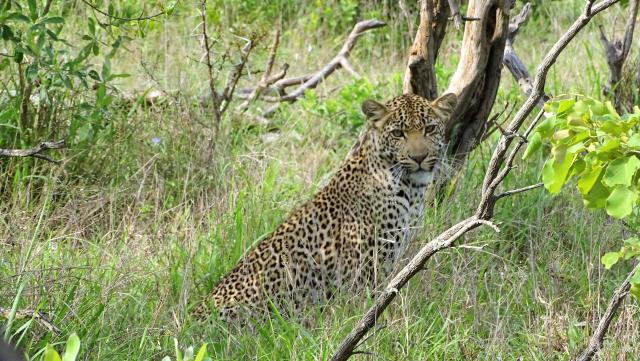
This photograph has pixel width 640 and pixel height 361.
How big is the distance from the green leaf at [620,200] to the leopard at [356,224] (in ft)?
7.45

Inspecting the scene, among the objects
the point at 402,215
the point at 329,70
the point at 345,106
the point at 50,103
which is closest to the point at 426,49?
the point at 402,215

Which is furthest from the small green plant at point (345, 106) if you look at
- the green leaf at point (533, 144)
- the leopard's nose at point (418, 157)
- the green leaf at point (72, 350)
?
the green leaf at point (72, 350)

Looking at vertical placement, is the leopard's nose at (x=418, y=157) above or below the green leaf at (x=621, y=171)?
below

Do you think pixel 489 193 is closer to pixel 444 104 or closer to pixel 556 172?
pixel 556 172

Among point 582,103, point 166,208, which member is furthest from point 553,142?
point 166,208

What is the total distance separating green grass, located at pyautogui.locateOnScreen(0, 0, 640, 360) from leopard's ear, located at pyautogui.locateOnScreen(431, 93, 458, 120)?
1.54ft

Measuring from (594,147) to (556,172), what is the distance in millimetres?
114

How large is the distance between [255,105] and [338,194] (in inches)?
93.2

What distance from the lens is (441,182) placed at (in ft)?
18.9

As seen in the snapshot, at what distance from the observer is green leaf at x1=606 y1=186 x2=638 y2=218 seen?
270 cm

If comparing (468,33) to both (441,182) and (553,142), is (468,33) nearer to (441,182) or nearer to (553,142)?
(441,182)

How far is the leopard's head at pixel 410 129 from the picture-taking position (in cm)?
528

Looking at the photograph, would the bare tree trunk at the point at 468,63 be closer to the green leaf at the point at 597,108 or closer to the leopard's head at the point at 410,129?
the leopard's head at the point at 410,129

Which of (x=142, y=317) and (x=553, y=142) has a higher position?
(x=553, y=142)
